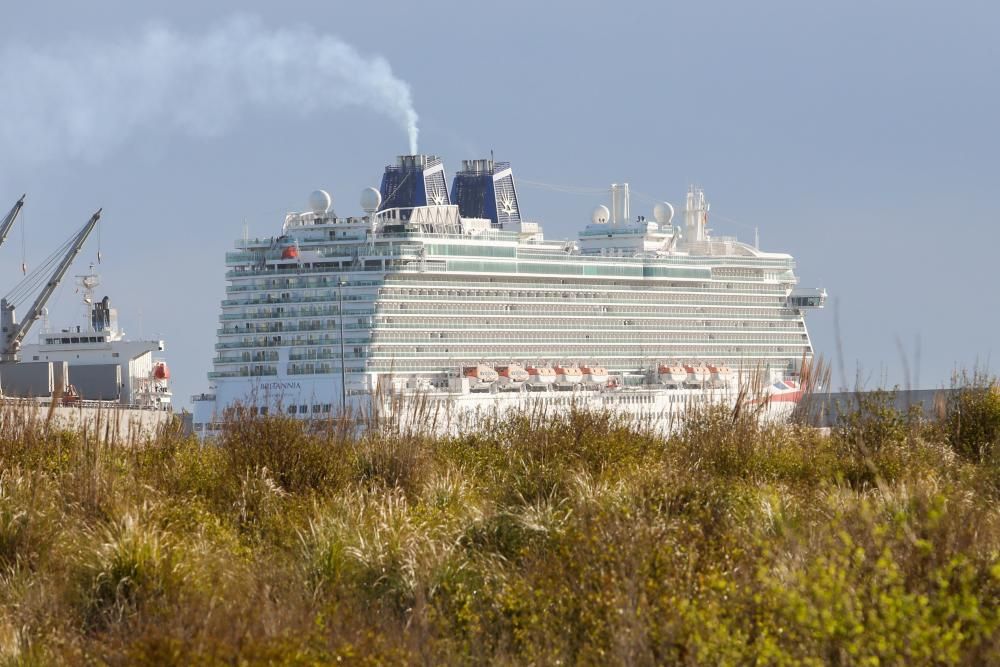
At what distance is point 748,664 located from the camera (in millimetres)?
14148

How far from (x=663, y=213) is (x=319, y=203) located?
25.6 metres

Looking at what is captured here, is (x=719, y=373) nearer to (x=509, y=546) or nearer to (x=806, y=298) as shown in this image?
(x=806, y=298)

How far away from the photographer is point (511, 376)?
72812mm

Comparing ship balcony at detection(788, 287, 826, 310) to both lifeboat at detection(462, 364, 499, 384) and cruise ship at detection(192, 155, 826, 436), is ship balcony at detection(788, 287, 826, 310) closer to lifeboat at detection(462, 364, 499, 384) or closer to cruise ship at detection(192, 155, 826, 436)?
cruise ship at detection(192, 155, 826, 436)

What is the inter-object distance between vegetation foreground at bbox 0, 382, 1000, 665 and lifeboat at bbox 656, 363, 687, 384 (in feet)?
166

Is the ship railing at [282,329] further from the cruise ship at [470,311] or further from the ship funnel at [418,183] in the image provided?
the ship funnel at [418,183]

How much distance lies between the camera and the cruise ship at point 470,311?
→ 70.9 meters

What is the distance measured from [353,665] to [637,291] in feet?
230

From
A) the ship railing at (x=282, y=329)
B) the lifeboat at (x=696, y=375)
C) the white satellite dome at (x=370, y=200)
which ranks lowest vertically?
the lifeboat at (x=696, y=375)

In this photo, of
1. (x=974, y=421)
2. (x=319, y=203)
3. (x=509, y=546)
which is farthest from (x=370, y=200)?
(x=509, y=546)

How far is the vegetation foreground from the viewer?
1448 centimetres

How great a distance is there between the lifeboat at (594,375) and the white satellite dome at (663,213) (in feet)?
57.6

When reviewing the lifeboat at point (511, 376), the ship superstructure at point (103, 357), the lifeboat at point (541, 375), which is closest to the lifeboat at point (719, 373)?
the lifeboat at point (541, 375)

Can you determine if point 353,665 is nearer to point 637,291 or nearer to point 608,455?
point 608,455
